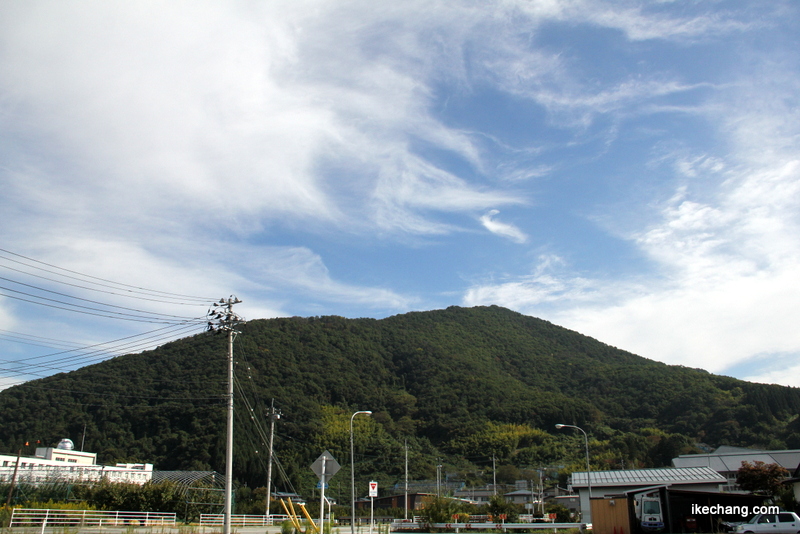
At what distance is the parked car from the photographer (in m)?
21.1

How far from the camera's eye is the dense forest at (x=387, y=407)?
9762 cm

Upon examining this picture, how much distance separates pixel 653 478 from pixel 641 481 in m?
1.03

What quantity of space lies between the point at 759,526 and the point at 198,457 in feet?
290

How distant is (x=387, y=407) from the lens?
465ft

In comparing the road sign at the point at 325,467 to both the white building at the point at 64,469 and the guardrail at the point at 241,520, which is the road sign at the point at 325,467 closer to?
the guardrail at the point at 241,520

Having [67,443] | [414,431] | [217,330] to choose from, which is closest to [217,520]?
[217,330]

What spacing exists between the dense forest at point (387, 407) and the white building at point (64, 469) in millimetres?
13432

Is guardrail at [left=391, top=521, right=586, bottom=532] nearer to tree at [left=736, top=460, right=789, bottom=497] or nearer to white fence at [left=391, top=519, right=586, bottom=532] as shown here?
white fence at [left=391, top=519, right=586, bottom=532]

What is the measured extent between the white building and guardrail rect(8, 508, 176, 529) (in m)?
7.35

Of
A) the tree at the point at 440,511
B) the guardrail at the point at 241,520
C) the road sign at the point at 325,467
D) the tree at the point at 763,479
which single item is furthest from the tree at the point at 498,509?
the road sign at the point at 325,467

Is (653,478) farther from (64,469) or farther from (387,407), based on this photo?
(387,407)

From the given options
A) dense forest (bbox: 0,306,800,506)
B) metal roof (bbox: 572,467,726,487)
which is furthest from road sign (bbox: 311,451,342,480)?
dense forest (bbox: 0,306,800,506)

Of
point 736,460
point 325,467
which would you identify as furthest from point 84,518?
point 736,460

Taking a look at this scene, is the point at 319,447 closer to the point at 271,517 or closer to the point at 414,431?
the point at 414,431
